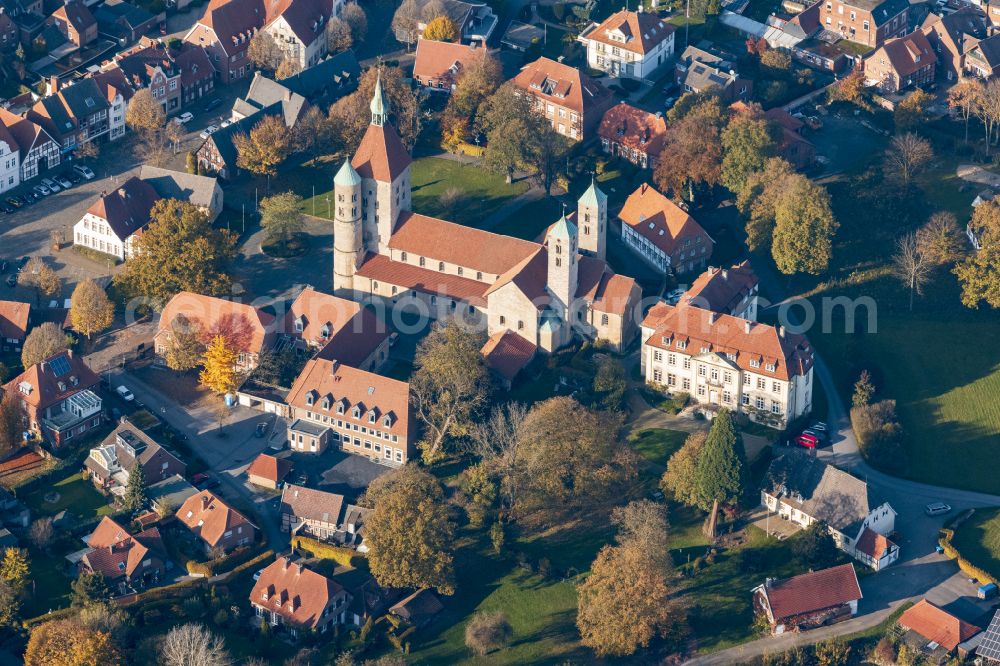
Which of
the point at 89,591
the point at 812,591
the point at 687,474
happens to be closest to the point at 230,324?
the point at 89,591

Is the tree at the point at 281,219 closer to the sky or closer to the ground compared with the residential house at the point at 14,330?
closer to the sky

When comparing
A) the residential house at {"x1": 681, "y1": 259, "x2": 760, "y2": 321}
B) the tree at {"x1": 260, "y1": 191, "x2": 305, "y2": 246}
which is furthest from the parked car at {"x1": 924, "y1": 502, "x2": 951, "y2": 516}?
the tree at {"x1": 260, "y1": 191, "x2": 305, "y2": 246}

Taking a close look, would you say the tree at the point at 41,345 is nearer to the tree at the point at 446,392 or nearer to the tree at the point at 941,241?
the tree at the point at 446,392

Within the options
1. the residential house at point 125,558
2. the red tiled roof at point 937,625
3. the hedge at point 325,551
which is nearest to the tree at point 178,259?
the residential house at point 125,558

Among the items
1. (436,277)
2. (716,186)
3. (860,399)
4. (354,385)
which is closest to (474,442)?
(354,385)

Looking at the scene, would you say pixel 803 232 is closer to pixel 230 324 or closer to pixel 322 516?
pixel 230 324

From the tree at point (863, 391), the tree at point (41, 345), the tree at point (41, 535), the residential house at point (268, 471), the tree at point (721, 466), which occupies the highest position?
the tree at point (721, 466)

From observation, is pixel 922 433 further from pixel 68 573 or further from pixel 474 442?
pixel 68 573

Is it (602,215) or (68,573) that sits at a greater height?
(602,215)
